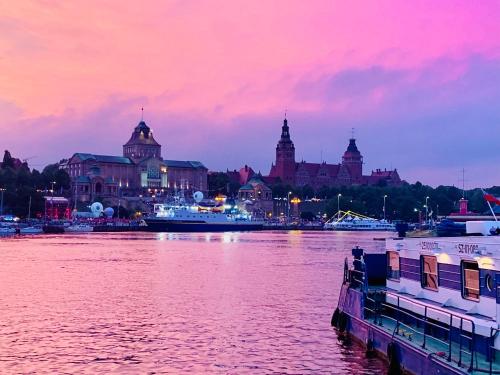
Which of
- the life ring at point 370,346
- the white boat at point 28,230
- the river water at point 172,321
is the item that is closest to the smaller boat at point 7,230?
the white boat at point 28,230

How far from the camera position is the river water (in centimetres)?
3328

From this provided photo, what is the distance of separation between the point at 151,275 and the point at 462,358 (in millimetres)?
54998

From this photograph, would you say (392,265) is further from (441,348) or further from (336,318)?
(336,318)

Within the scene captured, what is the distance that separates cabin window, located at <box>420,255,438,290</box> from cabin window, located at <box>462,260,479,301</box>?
2.48 meters

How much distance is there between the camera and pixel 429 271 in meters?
28.5

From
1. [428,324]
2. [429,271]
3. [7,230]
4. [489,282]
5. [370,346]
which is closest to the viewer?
[489,282]

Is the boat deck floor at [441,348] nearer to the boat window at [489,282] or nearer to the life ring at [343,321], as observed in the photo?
the boat window at [489,282]

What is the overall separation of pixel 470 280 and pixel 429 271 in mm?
3733

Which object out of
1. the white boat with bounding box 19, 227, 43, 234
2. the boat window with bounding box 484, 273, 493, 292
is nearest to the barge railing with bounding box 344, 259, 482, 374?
the boat window with bounding box 484, 273, 493, 292

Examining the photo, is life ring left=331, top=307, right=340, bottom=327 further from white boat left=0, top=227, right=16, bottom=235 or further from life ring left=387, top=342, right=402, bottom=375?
white boat left=0, top=227, right=16, bottom=235

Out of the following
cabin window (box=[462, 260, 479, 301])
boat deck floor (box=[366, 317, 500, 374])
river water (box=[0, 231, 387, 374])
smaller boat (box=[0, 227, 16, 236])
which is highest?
smaller boat (box=[0, 227, 16, 236])

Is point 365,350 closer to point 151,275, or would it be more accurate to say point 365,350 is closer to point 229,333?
point 229,333

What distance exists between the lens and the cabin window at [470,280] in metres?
24.3

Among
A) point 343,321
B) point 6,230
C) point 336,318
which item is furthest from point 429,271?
point 6,230
